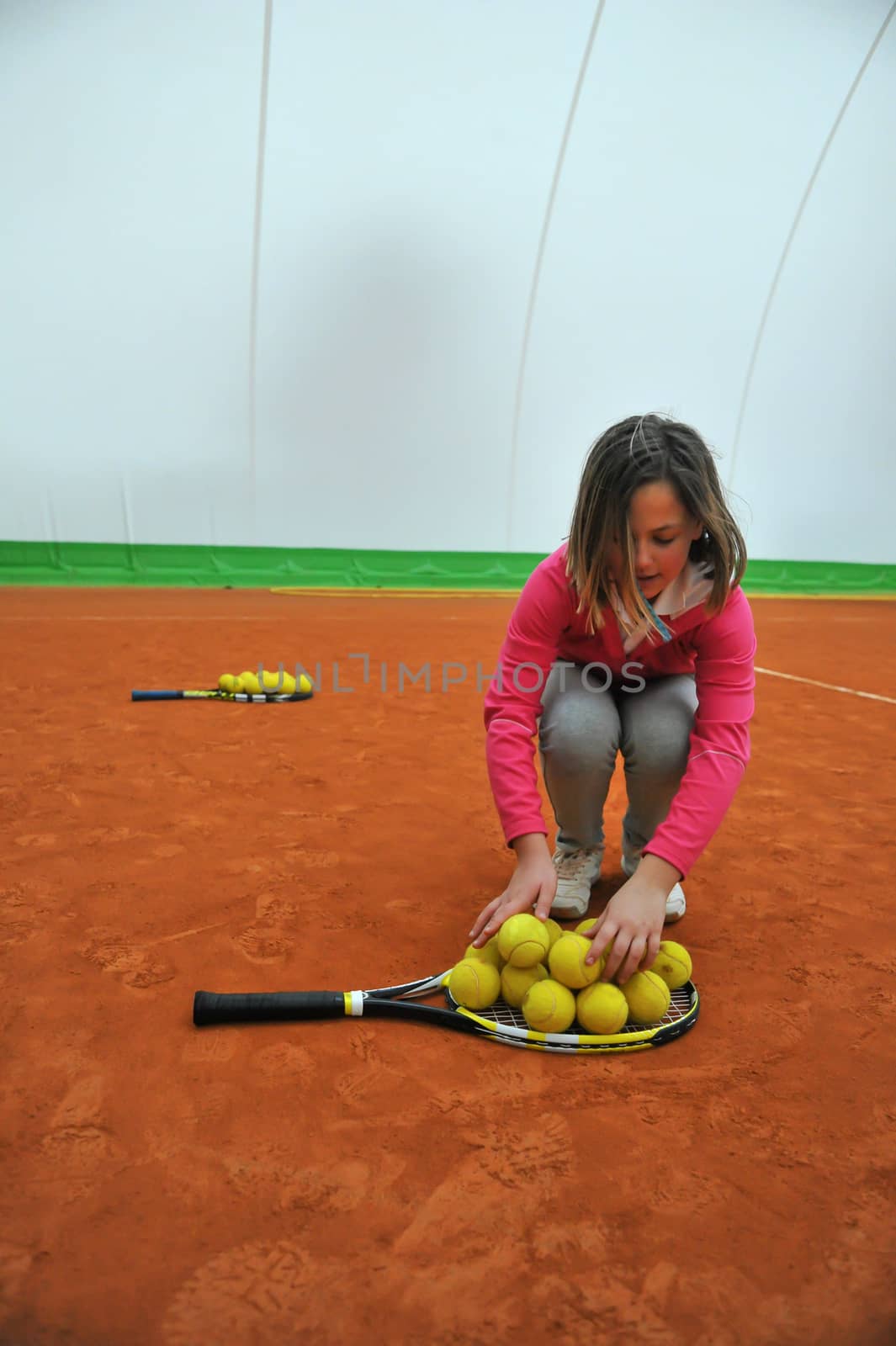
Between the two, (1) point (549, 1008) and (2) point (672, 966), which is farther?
(2) point (672, 966)

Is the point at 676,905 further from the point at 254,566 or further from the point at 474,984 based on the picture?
the point at 254,566

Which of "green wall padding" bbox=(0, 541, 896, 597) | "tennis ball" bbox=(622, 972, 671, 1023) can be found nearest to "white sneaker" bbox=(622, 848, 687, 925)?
"tennis ball" bbox=(622, 972, 671, 1023)

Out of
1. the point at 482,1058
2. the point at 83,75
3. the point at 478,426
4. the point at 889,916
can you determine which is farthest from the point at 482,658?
the point at 83,75

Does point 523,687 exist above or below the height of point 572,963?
above

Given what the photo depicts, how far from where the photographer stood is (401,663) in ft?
19.2

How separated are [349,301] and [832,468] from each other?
7.00 m

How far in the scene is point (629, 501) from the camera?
5.28 feet

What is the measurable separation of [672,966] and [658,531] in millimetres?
795

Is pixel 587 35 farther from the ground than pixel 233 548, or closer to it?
farther from the ground

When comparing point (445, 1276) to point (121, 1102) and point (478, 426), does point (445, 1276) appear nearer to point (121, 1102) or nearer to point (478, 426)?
point (121, 1102)

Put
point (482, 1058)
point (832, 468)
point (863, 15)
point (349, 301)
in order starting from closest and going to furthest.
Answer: point (482, 1058) → point (863, 15) → point (349, 301) → point (832, 468)

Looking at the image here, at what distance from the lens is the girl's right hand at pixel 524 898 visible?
1.60 metres

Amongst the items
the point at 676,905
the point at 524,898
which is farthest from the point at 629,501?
the point at 676,905

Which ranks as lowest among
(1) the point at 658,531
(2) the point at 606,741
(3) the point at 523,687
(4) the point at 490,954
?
(4) the point at 490,954
